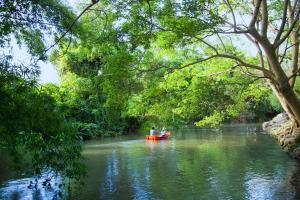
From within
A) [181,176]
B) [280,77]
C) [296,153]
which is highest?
[280,77]

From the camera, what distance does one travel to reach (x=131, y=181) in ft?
49.3

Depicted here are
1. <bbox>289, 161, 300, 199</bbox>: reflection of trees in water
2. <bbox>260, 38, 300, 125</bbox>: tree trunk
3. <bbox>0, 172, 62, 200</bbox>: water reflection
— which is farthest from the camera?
<bbox>0, 172, 62, 200</bbox>: water reflection

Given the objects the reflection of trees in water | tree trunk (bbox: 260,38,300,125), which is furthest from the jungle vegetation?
the reflection of trees in water

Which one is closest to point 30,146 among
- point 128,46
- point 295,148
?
point 128,46

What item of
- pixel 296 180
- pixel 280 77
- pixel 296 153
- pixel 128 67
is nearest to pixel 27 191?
pixel 128 67

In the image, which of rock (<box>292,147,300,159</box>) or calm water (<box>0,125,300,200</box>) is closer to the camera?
calm water (<box>0,125,300,200</box>)

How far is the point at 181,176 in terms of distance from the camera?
15.7 m

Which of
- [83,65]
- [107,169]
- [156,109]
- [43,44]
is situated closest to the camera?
[43,44]

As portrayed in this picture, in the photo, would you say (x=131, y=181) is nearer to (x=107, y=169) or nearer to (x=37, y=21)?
(x=107, y=169)

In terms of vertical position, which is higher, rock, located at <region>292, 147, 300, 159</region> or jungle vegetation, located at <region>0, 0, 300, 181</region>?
jungle vegetation, located at <region>0, 0, 300, 181</region>

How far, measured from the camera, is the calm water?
1281cm

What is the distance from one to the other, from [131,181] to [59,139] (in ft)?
19.3

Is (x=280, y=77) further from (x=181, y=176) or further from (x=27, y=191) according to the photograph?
(x=27, y=191)

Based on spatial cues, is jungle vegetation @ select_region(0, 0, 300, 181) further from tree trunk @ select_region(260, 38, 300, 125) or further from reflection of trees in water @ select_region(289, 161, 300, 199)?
reflection of trees in water @ select_region(289, 161, 300, 199)
